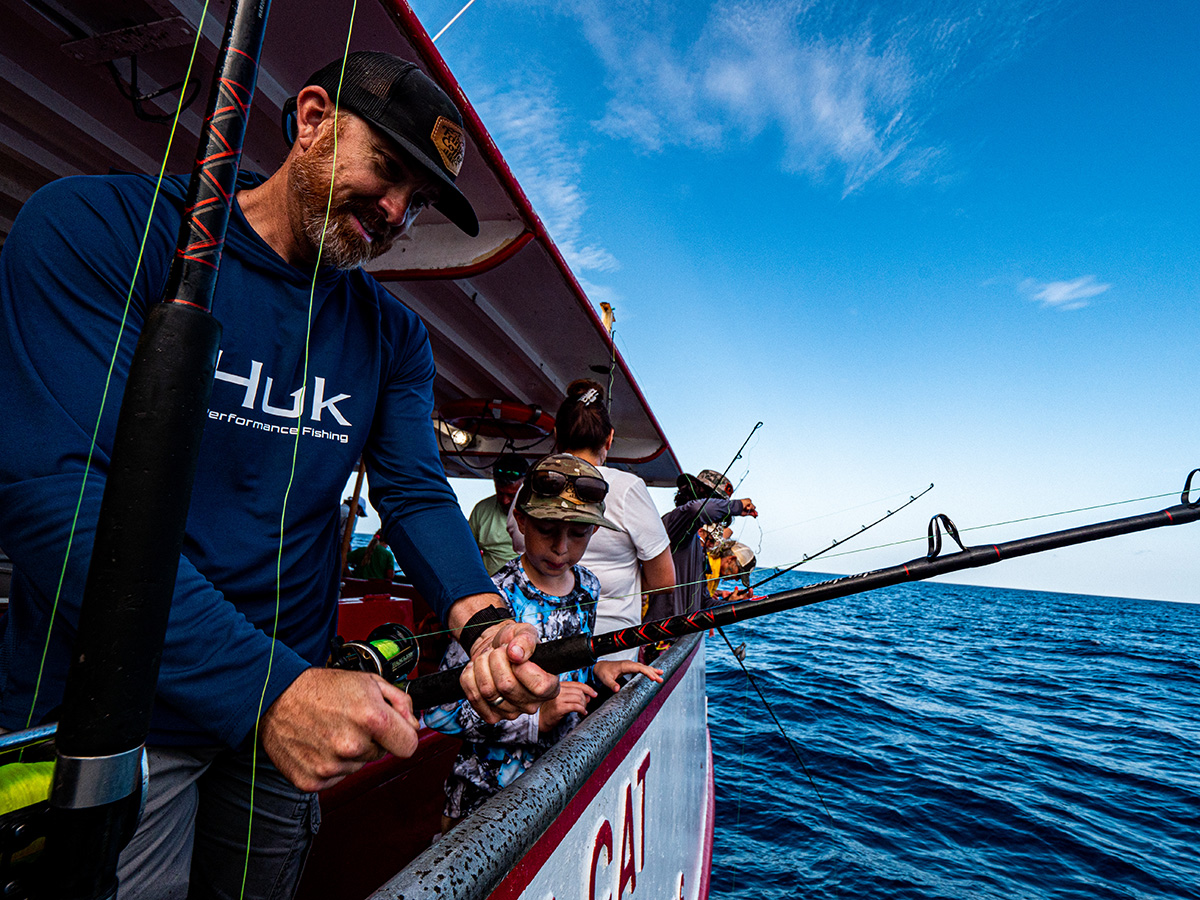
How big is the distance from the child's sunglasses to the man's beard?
1.14 m

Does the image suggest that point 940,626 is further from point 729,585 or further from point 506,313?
point 506,313

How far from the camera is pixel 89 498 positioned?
0.70 metres

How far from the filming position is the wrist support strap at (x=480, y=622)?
126 centimetres

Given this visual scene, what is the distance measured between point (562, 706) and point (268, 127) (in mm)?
2330

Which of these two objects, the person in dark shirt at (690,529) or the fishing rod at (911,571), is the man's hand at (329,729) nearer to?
the fishing rod at (911,571)

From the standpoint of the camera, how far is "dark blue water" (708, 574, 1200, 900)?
5414 mm

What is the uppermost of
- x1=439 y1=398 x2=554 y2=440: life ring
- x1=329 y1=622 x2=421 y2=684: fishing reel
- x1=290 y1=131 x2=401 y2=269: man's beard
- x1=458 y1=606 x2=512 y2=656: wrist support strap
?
x1=439 y1=398 x2=554 y2=440: life ring

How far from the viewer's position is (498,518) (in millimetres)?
4520

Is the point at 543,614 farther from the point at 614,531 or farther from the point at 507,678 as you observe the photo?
the point at 507,678

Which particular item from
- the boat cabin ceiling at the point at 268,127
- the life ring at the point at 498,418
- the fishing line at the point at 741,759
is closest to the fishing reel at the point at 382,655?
the boat cabin ceiling at the point at 268,127

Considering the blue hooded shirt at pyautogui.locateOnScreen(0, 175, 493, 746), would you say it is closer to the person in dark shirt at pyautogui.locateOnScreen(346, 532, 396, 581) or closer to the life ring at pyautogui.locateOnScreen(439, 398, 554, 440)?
the life ring at pyautogui.locateOnScreen(439, 398, 554, 440)

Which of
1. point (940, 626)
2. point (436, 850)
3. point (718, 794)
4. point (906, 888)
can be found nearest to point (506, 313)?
point (436, 850)

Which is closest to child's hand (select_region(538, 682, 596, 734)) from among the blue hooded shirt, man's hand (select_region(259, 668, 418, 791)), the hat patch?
the blue hooded shirt

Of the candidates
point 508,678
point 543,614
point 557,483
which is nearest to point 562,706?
point 543,614
